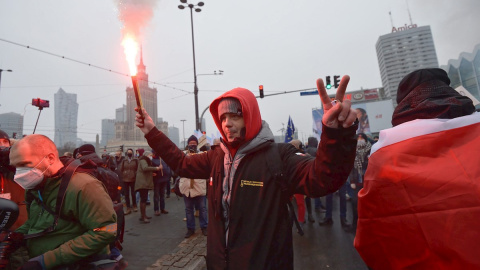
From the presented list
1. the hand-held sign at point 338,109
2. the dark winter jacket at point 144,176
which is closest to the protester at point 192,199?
the dark winter jacket at point 144,176

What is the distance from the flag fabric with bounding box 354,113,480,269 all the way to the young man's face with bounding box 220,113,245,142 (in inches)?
42.4

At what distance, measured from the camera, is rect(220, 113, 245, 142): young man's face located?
6.77ft

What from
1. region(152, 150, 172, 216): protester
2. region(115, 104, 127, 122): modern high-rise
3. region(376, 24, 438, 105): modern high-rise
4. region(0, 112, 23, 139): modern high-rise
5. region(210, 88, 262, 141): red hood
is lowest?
region(152, 150, 172, 216): protester

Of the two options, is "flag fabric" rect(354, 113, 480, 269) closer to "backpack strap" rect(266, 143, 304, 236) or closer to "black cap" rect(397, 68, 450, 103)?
"black cap" rect(397, 68, 450, 103)

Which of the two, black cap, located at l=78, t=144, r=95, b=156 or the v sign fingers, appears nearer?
the v sign fingers

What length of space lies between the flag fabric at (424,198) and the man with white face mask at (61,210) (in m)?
2.04

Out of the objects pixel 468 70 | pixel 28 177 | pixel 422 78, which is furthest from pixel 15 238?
pixel 468 70

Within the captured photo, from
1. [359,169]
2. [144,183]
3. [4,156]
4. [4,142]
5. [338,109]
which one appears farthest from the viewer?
[144,183]

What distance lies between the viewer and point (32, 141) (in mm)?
2236

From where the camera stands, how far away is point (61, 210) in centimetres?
208

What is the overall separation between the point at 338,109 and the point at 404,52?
202874mm

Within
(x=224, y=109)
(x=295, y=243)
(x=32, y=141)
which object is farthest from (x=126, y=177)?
(x=224, y=109)

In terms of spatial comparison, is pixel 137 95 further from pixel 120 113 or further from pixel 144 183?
pixel 120 113

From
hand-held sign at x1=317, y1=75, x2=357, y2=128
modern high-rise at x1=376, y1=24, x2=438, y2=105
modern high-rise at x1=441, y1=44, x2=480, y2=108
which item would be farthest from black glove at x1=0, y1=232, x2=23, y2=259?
modern high-rise at x1=376, y1=24, x2=438, y2=105
